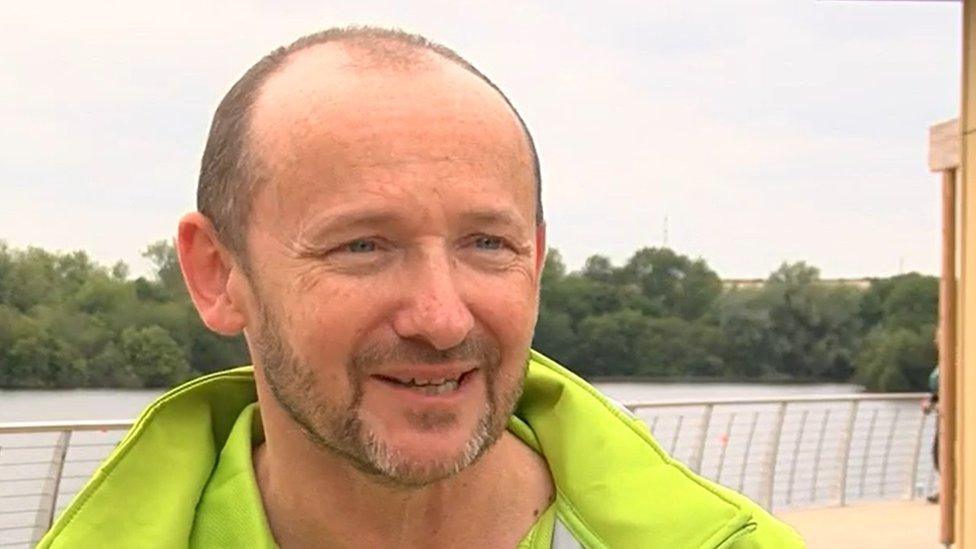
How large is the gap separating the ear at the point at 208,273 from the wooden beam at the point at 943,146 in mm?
4648

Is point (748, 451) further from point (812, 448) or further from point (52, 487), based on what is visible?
point (52, 487)

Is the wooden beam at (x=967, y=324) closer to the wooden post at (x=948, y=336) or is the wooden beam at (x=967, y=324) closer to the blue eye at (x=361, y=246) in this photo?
the wooden post at (x=948, y=336)

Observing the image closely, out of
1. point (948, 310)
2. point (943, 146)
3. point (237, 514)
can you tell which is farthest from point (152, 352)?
point (943, 146)

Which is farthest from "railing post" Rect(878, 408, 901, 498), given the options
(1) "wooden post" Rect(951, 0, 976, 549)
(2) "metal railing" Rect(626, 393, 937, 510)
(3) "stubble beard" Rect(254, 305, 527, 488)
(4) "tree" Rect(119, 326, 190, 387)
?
(3) "stubble beard" Rect(254, 305, 527, 488)

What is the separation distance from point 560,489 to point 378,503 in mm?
181

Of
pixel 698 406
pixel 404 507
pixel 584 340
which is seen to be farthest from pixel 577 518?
pixel 698 406

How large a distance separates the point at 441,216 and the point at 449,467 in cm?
22

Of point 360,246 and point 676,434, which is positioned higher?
point 360,246

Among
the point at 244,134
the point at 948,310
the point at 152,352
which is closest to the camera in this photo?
the point at 244,134

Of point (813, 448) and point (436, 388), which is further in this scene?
point (813, 448)

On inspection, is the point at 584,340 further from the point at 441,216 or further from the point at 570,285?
the point at 441,216

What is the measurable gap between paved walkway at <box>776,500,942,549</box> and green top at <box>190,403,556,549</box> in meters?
5.98

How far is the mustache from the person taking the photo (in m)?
1.09

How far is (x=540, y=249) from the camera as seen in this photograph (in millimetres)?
1243
